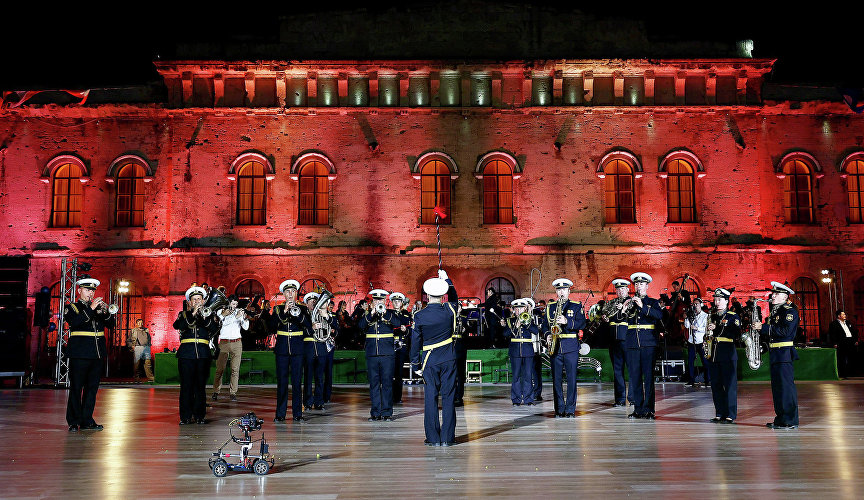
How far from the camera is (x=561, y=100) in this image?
88.3 feet

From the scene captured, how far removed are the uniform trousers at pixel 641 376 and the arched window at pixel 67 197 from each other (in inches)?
825

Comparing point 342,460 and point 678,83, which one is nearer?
point 342,460

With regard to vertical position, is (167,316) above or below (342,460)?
above

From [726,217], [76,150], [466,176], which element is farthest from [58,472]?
[726,217]

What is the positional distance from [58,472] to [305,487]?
2.95m

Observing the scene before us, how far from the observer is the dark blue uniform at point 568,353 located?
43.7 ft

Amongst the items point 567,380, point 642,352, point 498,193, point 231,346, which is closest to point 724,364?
point 642,352

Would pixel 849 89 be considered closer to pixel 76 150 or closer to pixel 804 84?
pixel 804 84

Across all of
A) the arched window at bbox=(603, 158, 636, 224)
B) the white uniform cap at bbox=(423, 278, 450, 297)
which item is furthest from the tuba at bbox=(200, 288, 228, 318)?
the arched window at bbox=(603, 158, 636, 224)

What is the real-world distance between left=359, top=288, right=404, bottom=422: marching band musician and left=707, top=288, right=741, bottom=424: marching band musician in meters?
5.32

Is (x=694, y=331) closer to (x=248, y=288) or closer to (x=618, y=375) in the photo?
(x=618, y=375)

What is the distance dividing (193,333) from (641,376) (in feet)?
24.5

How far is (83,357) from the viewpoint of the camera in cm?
1196

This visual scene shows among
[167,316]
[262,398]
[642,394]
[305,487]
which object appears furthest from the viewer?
[167,316]
